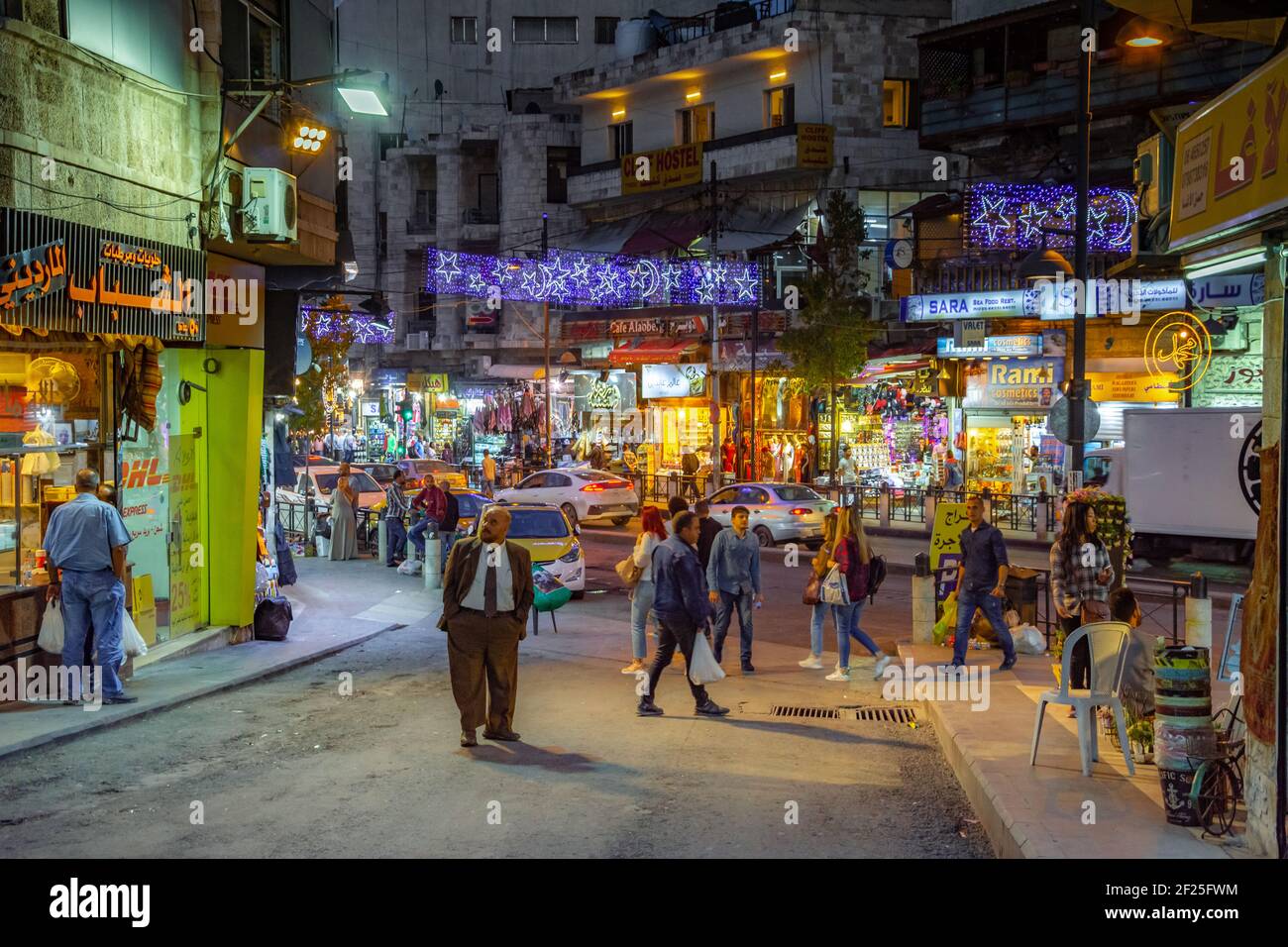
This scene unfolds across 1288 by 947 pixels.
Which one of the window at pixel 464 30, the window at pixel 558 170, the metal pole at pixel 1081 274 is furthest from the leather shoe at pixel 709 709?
the window at pixel 464 30

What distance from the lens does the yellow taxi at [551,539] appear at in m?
19.0

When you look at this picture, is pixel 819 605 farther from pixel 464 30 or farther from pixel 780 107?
pixel 464 30

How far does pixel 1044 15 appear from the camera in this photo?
33.8 metres

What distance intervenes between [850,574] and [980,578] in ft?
4.17

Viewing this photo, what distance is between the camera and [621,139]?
2028 inches

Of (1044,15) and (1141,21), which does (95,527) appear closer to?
(1141,21)

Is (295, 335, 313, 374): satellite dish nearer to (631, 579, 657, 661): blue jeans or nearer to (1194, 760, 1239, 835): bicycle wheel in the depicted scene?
(631, 579, 657, 661): blue jeans

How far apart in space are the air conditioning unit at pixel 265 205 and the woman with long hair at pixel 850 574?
693 centimetres

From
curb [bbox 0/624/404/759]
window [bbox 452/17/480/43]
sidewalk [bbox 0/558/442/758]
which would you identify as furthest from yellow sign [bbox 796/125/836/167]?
curb [bbox 0/624/404/759]

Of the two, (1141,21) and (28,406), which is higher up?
(1141,21)

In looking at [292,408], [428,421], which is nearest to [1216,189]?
[292,408]

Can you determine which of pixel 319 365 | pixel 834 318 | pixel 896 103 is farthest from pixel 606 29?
pixel 319 365

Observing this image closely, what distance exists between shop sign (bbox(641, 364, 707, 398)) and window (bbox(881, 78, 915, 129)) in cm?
1013

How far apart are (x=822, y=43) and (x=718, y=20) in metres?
6.29
